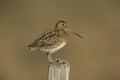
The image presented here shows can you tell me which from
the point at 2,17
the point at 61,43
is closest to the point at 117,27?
the point at 2,17

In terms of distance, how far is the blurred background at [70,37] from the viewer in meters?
9.50

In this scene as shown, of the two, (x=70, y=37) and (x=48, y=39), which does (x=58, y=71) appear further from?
(x=70, y=37)

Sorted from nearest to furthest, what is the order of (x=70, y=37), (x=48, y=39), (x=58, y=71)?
(x=58, y=71), (x=48, y=39), (x=70, y=37)

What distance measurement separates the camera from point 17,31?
10633mm

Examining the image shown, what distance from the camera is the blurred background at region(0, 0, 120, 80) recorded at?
9500 mm

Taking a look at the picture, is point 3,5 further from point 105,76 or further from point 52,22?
point 105,76

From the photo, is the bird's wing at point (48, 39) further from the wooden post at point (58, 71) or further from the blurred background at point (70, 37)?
the blurred background at point (70, 37)

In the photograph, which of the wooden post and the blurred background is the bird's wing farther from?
the blurred background

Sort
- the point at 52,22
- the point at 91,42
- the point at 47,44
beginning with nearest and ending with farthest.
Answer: the point at 47,44 → the point at 91,42 → the point at 52,22

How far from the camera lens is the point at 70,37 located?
10.2 m

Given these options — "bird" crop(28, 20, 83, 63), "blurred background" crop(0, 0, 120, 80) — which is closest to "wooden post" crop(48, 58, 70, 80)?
"bird" crop(28, 20, 83, 63)

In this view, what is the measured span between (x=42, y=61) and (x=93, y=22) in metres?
1.73

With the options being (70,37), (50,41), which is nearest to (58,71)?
(50,41)

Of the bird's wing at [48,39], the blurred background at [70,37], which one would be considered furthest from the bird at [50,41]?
the blurred background at [70,37]
